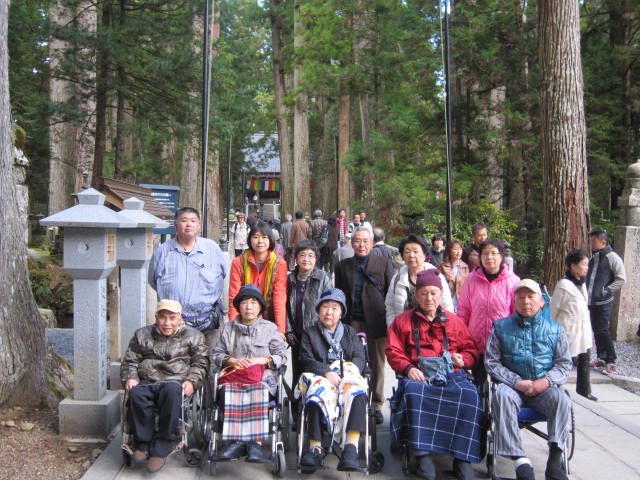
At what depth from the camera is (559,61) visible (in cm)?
909

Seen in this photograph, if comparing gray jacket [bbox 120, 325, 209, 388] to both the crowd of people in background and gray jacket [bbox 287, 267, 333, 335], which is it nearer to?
the crowd of people in background

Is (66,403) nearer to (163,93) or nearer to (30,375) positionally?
(30,375)

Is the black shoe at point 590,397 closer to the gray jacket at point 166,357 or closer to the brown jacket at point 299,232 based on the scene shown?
the gray jacket at point 166,357

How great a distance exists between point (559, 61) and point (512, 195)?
289 inches

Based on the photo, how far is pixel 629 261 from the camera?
912 centimetres

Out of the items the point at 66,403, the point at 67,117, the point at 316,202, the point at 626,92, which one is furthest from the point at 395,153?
the point at 316,202

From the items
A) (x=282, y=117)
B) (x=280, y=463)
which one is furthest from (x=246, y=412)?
(x=282, y=117)

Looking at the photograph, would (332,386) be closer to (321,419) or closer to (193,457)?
(321,419)

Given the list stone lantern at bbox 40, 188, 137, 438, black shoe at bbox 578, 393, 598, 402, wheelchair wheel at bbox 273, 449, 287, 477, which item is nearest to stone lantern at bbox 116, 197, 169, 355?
stone lantern at bbox 40, 188, 137, 438

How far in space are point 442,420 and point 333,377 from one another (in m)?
0.89

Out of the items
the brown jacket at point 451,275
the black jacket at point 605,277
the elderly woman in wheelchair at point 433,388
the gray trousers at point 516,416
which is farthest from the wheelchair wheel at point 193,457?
the black jacket at point 605,277

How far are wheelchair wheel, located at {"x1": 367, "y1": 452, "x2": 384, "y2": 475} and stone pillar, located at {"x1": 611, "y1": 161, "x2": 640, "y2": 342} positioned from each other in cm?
642

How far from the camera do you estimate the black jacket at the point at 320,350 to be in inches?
188

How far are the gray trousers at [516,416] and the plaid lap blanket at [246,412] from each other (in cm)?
173
